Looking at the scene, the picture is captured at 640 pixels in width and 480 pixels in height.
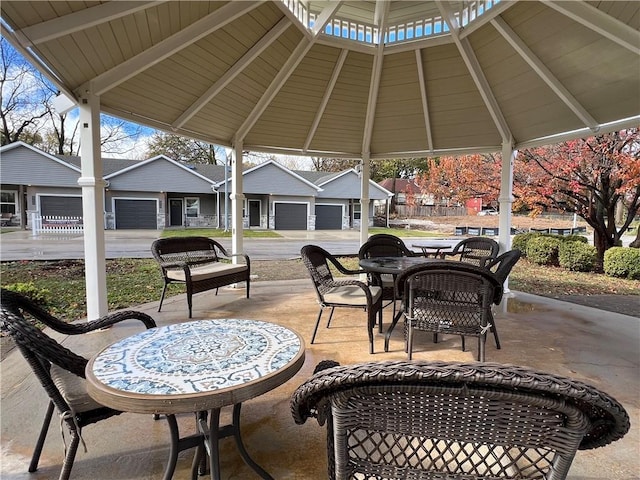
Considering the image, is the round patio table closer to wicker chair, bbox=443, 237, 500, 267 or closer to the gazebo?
wicker chair, bbox=443, 237, 500, 267

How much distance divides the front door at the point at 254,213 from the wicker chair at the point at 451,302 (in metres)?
21.1

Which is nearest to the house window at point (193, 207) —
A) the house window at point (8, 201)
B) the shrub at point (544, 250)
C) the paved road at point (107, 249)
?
the paved road at point (107, 249)

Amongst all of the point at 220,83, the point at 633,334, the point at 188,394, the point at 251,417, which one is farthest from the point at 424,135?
the point at 188,394

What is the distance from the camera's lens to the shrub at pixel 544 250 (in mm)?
9250

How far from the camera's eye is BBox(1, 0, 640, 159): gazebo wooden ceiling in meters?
3.08

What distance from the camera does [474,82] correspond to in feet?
15.9

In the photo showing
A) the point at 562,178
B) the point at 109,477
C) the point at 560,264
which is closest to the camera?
the point at 109,477

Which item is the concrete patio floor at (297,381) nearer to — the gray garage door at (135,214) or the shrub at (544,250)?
the shrub at (544,250)

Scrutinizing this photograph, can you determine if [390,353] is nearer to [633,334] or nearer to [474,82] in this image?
[633,334]

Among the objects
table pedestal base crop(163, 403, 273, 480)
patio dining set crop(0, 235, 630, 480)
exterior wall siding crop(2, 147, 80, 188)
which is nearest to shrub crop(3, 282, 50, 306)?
patio dining set crop(0, 235, 630, 480)

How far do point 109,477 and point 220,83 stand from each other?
425 cm

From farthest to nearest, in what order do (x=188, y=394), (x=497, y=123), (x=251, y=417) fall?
1. (x=497, y=123)
2. (x=251, y=417)
3. (x=188, y=394)

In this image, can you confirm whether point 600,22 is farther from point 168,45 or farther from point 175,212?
point 175,212

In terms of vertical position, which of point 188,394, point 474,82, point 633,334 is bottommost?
point 633,334
